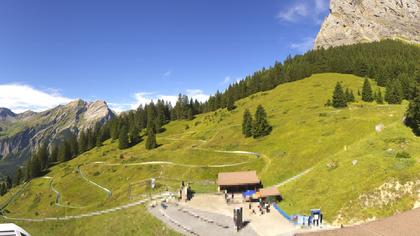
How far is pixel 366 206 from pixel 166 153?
8074 centimetres

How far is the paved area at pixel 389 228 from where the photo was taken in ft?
102

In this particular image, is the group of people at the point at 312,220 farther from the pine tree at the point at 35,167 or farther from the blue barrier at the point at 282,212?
the pine tree at the point at 35,167

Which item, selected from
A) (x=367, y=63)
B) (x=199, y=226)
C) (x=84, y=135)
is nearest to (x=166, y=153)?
(x=199, y=226)

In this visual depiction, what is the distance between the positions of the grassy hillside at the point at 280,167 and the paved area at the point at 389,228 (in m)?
8.59

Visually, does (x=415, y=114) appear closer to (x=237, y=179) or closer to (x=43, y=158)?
(x=237, y=179)

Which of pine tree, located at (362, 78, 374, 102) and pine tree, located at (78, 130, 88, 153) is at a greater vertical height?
pine tree, located at (362, 78, 374, 102)

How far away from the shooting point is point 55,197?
104500mm

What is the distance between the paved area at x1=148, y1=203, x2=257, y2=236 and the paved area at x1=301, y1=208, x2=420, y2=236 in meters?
13.9

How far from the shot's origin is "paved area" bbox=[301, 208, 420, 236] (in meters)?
31.2

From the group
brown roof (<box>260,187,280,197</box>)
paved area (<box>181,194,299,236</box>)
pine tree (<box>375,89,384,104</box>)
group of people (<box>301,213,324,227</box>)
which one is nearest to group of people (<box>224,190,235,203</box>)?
paved area (<box>181,194,299,236</box>)

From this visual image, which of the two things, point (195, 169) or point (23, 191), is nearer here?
point (195, 169)

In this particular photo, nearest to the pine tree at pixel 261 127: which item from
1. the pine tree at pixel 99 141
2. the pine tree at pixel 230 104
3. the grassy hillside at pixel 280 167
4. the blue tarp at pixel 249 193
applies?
the grassy hillside at pixel 280 167

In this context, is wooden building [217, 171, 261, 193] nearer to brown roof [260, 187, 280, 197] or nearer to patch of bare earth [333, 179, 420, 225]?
brown roof [260, 187, 280, 197]

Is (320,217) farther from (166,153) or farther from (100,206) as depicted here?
(166,153)
